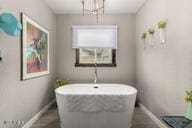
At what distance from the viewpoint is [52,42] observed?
412cm

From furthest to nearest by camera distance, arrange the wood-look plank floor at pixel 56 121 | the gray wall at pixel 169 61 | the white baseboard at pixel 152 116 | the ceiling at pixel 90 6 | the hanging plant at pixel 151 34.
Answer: the ceiling at pixel 90 6 < the hanging plant at pixel 151 34 < the wood-look plank floor at pixel 56 121 < the white baseboard at pixel 152 116 < the gray wall at pixel 169 61

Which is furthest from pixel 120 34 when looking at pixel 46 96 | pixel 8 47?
pixel 8 47

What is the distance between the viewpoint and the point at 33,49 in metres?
2.83

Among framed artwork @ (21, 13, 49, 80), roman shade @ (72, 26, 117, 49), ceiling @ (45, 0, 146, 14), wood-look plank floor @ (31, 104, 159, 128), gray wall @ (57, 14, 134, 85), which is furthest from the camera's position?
gray wall @ (57, 14, 134, 85)

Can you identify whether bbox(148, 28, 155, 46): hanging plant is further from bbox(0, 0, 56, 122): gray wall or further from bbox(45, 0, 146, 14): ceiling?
bbox(0, 0, 56, 122): gray wall

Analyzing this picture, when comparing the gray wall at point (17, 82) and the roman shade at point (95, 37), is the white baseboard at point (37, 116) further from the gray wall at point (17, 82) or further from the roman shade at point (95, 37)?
the roman shade at point (95, 37)

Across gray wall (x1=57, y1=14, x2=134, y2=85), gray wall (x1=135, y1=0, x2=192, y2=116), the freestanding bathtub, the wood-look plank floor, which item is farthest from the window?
the freestanding bathtub

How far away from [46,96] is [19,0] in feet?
7.40

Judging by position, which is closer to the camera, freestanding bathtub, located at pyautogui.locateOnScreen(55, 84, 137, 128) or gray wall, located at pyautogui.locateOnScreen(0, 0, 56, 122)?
gray wall, located at pyautogui.locateOnScreen(0, 0, 56, 122)

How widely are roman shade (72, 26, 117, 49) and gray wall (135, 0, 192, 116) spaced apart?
974mm

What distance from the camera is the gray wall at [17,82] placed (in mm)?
1983

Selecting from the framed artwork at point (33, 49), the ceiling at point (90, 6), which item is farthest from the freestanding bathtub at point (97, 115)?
the ceiling at point (90, 6)

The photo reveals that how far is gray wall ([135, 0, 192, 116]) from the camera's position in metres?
1.96

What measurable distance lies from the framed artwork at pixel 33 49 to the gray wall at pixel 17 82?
11cm
